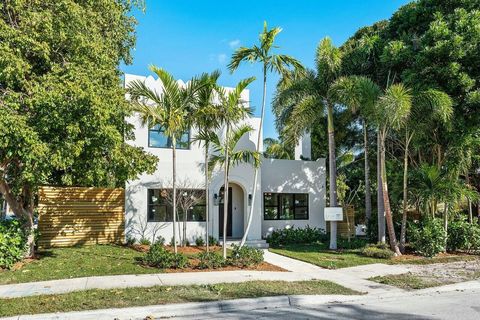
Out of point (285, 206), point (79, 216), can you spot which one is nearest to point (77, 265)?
point (79, 216)

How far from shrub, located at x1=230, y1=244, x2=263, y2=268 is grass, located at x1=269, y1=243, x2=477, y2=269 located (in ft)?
6.57

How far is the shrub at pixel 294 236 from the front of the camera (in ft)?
55.6

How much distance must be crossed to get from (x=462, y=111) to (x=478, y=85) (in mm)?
936

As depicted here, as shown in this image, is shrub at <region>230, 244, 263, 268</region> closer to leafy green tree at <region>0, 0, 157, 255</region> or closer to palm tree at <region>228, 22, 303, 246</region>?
palm tree at <region>228, 22, 303, 246</region>

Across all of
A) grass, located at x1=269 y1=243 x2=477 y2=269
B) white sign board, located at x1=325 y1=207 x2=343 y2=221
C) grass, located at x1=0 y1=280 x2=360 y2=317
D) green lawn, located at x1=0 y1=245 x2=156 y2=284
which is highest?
white sign board, located at x1=325 y1=207 x2=343 y2=221

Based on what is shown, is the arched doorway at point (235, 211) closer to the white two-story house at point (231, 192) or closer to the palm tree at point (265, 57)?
the white two-story house at point (231, 192)

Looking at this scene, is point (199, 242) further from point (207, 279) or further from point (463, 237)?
point (463, 237)

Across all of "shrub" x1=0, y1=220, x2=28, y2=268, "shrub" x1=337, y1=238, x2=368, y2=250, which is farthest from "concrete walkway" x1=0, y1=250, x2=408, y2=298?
"shrub" x1=337, y1=238, x2=368, y2=250

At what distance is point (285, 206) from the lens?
59.7ft

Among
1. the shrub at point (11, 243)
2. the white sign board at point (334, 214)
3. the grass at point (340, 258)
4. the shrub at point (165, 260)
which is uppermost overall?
the white sign board at point (334, 214)

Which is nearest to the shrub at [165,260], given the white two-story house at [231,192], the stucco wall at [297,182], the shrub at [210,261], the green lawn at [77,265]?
the green lawn at [77,265]

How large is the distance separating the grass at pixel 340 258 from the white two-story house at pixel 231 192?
90.2 inches

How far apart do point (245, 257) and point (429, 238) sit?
6.59 meters

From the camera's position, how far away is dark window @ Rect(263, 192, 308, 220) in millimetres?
17797
